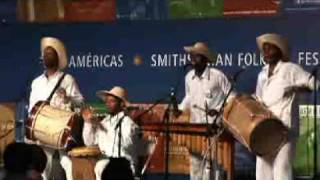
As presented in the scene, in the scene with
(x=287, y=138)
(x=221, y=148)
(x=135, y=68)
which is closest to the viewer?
(x=287, y=138)

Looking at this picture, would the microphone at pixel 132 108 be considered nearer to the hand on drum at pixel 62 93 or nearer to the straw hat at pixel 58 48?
the hand on drum at pixel 62 93

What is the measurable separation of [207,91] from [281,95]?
1.24 m

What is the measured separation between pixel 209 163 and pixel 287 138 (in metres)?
1.12

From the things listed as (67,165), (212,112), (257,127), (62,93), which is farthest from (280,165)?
(62,93)

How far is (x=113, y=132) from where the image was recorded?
357 inches

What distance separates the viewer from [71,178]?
9.18 meters

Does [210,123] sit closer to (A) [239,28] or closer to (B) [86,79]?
(A) [239,28]

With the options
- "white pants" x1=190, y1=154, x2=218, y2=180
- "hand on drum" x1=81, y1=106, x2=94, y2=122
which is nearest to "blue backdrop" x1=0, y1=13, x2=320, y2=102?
"white pants" x1=190, y1=154, x2=218, y2=180

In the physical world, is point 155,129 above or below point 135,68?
below

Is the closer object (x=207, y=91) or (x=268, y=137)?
(x=268, y=137)

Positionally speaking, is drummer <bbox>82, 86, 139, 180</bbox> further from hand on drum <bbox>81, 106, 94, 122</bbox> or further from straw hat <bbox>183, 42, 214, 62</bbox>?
straw hat <bbox>183, 42, 214, 62</bbox>

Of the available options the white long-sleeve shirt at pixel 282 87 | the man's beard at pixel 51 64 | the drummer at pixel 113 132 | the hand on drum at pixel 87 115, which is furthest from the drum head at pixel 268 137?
the man's beard at pixel 51 64

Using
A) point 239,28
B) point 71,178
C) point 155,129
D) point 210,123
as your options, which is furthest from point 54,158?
point 239,28

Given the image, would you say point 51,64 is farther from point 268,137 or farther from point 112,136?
point 268,137
